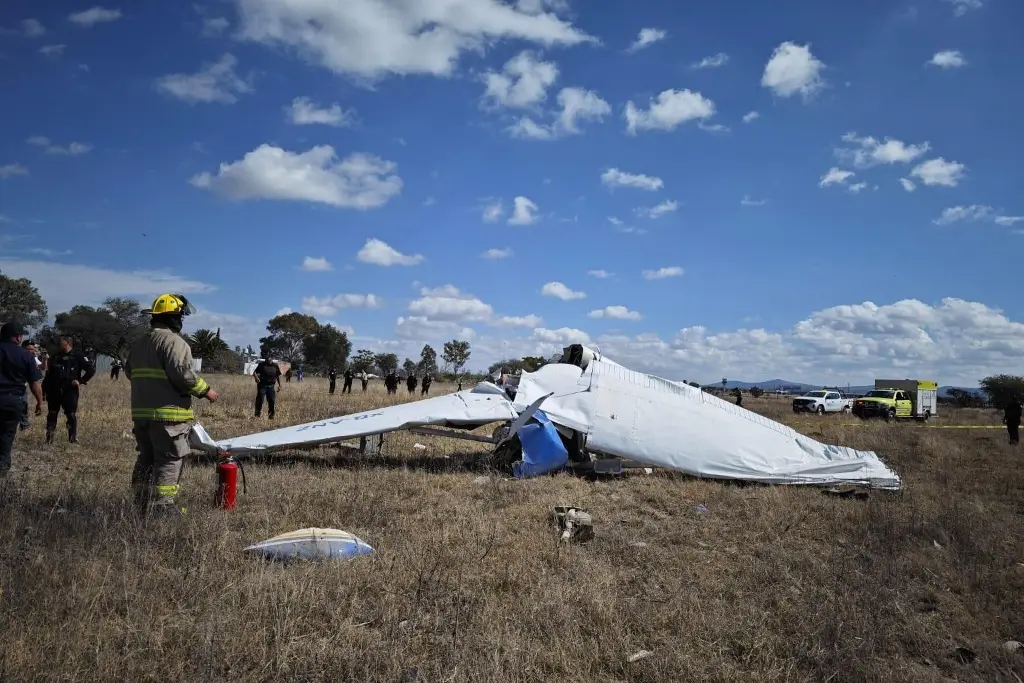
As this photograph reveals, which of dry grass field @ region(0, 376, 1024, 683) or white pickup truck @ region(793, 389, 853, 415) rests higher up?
white pickup truck @ region(793, 389, 853, 415)

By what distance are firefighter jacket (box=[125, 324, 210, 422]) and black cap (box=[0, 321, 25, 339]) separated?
8.50 feet

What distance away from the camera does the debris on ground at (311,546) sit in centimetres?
425

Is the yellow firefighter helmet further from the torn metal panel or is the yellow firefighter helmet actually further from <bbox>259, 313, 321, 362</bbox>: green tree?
<bbox>259, 313, 321, 362</bbox>: green tree

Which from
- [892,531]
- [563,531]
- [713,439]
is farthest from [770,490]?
[563,531]

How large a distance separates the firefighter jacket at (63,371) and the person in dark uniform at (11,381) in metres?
2.83

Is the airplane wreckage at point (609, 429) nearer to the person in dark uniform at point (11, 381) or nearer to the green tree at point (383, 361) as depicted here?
the person in dark uniform at point (11, 381)

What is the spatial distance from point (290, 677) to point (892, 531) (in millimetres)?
5581

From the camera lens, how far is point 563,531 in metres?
5.48

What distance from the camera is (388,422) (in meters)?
8.21

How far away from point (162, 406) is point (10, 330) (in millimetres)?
2982

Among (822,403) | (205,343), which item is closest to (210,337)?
(205,343)

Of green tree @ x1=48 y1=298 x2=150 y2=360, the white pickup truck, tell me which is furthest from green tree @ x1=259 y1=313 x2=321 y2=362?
the white pickup truck

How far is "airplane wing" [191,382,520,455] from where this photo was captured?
779 cm

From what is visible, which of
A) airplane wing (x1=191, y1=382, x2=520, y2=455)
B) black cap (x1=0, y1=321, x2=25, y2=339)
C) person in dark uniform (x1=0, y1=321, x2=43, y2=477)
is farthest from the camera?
airplane wing (x1=191, y1=382, x2=520, y2=455)
